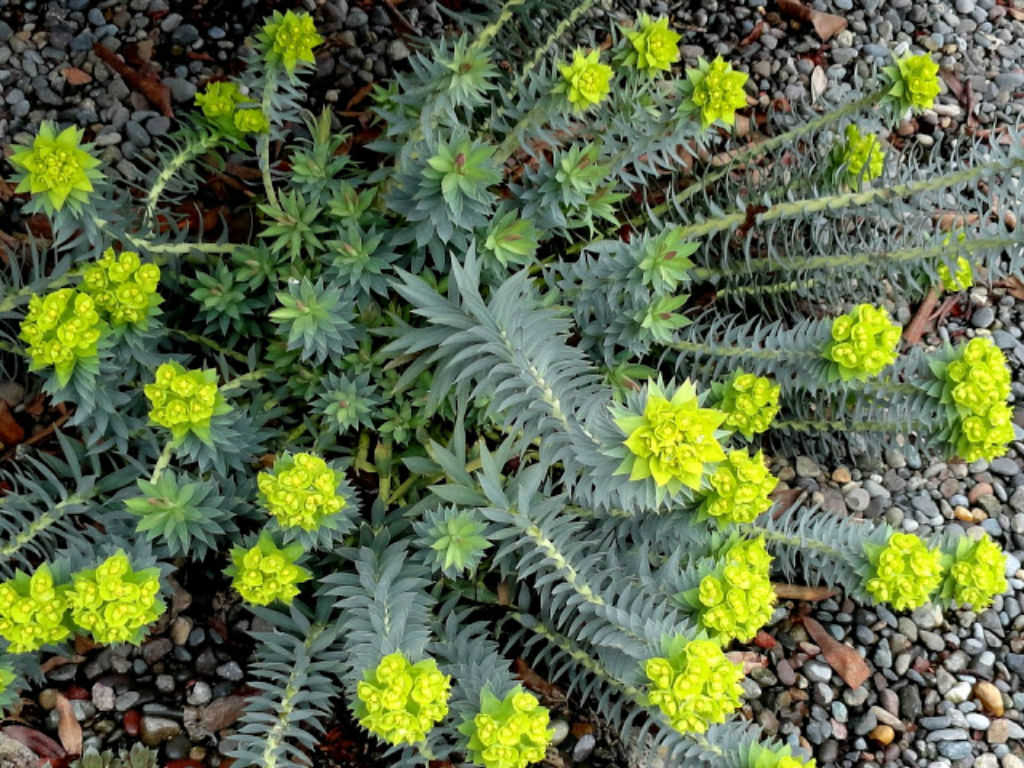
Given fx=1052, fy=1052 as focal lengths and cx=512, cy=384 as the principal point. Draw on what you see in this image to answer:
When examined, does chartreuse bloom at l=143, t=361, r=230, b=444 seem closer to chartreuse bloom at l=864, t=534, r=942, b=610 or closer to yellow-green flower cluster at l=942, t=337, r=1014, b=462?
chartreuse bloom at l=864, t=534, r=942, b=610

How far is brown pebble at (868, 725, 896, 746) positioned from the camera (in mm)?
3072

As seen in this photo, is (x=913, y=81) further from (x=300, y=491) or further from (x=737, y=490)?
(x=300, y=491)

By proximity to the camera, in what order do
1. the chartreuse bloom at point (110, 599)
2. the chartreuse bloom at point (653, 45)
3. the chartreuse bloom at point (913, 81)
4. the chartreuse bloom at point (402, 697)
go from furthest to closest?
1. the chartreuse bloom at point (913, 81)
2. the chartreuse bloom at point (653, 45)
3. the chartreuse bloom at point (110, 599)
4. the chartreuse bloom at point (402, 697)

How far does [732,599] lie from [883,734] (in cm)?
106

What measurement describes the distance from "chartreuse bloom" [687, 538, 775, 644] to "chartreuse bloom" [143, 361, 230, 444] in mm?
1222

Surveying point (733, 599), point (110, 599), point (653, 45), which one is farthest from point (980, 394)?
point (110, 599)

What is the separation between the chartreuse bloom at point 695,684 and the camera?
2.13m

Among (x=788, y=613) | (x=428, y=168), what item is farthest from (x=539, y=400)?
(x=788, y=613)

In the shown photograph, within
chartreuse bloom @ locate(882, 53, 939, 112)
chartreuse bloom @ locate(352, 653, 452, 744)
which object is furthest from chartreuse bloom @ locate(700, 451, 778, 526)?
chartreuse bloom @ locate(882, 53, 939, 112)

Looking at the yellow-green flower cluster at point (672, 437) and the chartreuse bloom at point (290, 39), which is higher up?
the chartreuse bloom at point (290, 39)

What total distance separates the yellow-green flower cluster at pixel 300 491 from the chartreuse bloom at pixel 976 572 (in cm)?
150

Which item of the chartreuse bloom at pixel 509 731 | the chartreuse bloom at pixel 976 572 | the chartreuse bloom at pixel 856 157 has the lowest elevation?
the chartreuse bloom at pixel 509 731

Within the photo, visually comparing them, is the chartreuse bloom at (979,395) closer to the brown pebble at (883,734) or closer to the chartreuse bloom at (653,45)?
the brown pebble at (883,734)

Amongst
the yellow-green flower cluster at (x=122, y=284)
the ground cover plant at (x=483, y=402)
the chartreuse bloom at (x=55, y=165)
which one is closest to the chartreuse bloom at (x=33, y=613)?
the ground cover plant at (x=483, y=402)
